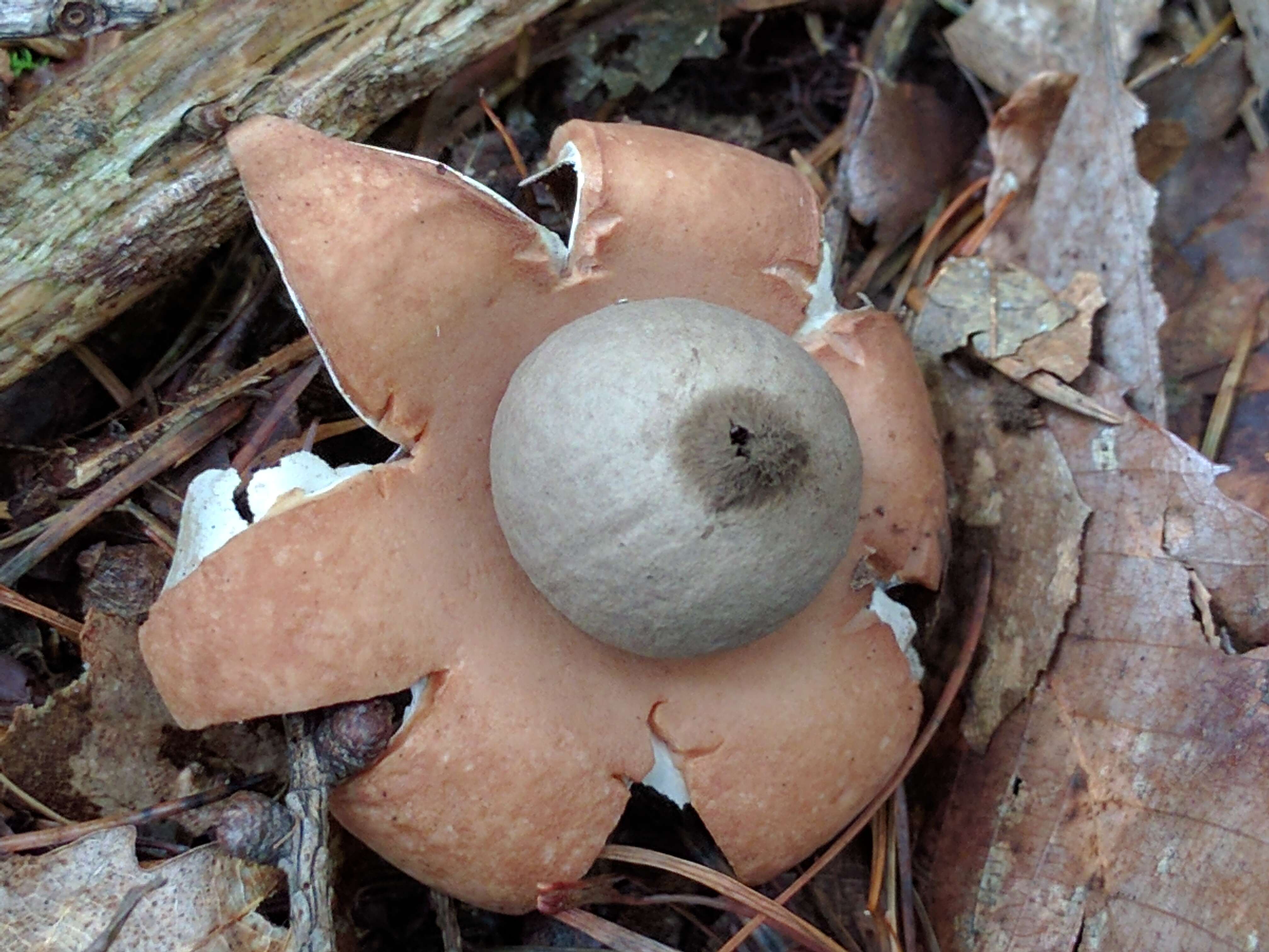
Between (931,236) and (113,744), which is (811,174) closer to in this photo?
(931,236)

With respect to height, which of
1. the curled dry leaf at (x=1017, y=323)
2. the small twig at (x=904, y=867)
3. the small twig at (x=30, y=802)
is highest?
the small twig at (x=30, y=802)

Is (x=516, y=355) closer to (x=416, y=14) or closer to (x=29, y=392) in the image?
(x=416, y=14)

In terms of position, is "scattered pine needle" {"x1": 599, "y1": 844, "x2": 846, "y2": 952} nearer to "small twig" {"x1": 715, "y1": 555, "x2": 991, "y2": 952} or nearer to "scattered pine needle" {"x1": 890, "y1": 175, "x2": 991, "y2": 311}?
"small twig" {"x1": 715, "y1": 555, "x2": 991, "y2": 952}

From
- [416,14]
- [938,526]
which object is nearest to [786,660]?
[938,526]

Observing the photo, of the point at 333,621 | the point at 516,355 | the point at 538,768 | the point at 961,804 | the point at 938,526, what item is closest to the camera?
the point at 333,621

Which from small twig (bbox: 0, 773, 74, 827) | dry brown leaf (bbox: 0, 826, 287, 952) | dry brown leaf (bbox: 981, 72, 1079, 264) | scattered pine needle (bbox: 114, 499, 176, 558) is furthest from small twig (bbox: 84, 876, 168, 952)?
dry brown leaf (bbox: 981, 72, 1079, 264)

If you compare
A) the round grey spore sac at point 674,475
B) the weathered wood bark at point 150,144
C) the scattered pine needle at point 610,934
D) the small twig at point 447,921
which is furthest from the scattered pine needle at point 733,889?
the weathered wood bark at point 150,144

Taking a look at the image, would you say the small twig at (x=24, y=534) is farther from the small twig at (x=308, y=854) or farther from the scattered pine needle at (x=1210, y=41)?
the scattered pine needle at (x=1210, y=41)
